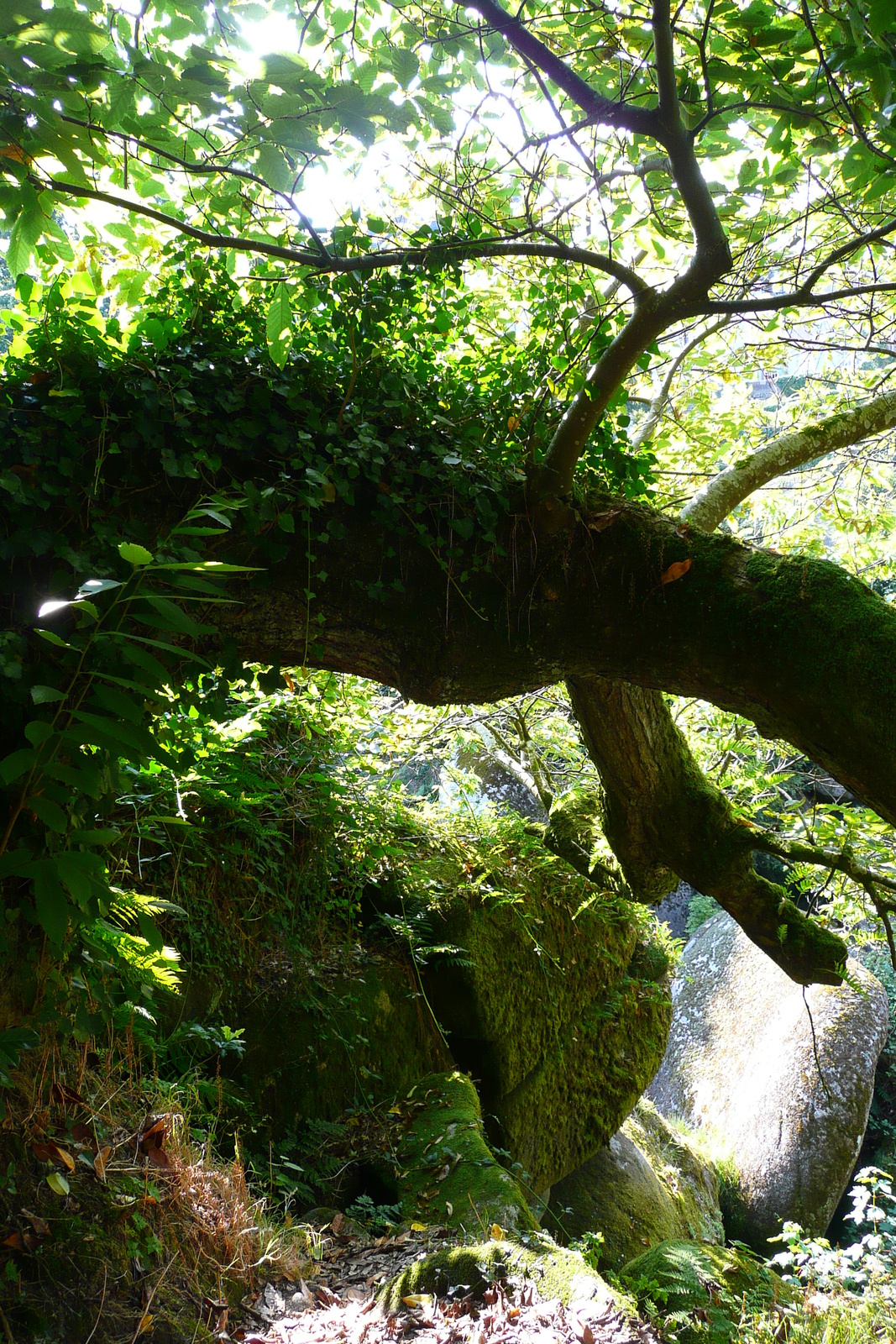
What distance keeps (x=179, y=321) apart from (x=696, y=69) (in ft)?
7.11

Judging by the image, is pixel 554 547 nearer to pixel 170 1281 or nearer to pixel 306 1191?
pixel 170 1281

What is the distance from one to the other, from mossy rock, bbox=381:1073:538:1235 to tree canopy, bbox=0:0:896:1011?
198cm

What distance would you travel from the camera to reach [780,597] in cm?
274

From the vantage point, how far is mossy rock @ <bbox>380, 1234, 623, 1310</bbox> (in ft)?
8.67

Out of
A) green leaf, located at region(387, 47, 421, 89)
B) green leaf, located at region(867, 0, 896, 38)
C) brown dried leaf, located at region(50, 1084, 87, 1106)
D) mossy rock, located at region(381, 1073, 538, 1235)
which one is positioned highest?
green leaf, located at region(387, 47, 421, 89)

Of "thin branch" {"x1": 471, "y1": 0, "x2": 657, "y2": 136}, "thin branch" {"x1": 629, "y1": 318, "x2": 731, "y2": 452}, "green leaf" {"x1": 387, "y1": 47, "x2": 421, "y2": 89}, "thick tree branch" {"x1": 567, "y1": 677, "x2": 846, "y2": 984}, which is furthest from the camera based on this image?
"thin branch" {"x1": 629, "y1": 318, "x2": 731, "y2": 452}

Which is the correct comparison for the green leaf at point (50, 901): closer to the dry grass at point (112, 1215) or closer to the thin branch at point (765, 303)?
the dry grass at point (112, 1215)

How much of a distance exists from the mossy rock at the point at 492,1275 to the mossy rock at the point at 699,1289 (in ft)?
1.83

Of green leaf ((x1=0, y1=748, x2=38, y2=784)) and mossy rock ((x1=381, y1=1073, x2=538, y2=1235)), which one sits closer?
green leaf ((x1=0, y1=748, x2=38, y2=784))

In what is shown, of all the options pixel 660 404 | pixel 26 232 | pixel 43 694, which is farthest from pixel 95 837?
pixel 660 404

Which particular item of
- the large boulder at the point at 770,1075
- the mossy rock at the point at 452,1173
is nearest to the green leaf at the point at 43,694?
the mossy rock at the point at 452,1173

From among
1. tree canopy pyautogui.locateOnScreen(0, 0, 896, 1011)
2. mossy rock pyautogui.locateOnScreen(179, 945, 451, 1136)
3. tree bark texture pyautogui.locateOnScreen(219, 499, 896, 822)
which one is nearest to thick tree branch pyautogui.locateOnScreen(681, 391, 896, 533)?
tree canopy pyautogui.locateOnScreen(0, 0, 896, 1011)

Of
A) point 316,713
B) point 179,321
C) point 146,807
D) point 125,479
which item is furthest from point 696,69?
point 146,807

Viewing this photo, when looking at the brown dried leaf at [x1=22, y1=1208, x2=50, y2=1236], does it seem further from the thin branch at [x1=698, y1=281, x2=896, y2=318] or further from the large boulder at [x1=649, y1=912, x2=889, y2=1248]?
the large boulder at [x1=649, y1=912, x2=889, y2=1248]
